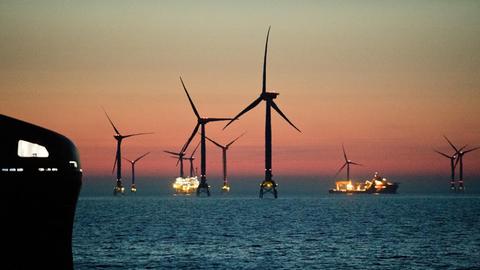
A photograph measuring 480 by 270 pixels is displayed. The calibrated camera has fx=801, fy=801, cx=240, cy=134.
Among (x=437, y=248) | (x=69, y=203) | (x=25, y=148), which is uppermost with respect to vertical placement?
(x=25, y=148)

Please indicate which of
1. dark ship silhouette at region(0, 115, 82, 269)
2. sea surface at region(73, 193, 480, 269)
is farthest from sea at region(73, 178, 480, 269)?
dark ship silhouette at region(0, 115, 82, 269)

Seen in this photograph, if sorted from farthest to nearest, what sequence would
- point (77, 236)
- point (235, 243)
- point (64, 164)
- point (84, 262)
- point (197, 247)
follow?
1. point (77, 236)
2. point (235, 243)
3. point (197, 247)
4. point (84, 262)
5. point (64, 164)

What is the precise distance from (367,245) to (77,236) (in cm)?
4113

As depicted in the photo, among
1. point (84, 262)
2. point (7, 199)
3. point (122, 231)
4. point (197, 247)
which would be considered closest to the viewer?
point (7, 199)

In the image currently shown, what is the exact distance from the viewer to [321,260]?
257ft

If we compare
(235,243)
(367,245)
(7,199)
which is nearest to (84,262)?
(235,243)

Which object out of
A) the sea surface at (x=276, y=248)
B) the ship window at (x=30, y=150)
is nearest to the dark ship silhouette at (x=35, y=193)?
the ship window at (x=30, y=150)

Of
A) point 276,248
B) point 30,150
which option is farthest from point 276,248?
point 30,150

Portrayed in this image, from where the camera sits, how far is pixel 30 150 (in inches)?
1380

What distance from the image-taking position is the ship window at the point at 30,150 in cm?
3453

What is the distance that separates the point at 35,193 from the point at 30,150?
2.02 meters

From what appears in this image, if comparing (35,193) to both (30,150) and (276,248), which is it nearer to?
(30,150)

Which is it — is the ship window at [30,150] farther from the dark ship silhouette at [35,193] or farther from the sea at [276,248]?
the sea at [276,248]

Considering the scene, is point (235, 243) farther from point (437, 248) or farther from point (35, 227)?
point (35, 227)
